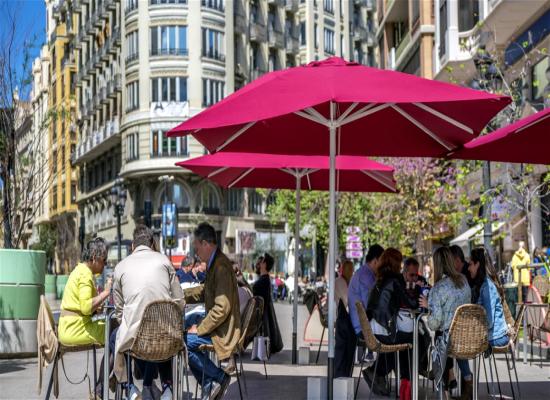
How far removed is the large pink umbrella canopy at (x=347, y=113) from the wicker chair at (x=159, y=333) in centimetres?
161

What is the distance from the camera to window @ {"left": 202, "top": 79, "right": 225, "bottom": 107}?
59.6m

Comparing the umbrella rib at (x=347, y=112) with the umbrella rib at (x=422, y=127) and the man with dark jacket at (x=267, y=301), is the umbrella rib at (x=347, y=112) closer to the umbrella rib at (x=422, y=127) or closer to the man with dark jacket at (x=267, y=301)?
the umbrella rib at (x=422, y=127)

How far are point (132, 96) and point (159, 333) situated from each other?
5444cm

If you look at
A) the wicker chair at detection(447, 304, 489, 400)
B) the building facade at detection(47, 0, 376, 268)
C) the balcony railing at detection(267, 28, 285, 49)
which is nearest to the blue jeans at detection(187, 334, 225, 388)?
the wicker chair at detection(447, 304, 489, 400)

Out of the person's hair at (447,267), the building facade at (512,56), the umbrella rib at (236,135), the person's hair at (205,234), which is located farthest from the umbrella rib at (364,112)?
the building facade at (512,56)

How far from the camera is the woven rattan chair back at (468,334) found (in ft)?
28.3

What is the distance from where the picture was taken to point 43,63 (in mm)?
93750

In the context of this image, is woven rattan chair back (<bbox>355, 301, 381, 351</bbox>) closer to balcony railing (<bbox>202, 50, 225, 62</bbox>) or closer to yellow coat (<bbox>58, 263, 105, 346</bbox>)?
yellow coat (<bbox>58, 263, 105, 346</bbox>)

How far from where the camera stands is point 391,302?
9656 millimetres

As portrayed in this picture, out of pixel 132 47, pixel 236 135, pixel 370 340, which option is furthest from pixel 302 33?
pixel 370 340

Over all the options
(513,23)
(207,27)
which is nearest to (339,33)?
(207,27)

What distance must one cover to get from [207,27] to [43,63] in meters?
38.8

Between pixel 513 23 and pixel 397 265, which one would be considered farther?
pixel 513 23

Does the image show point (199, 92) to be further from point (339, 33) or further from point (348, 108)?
point (348, 108)
